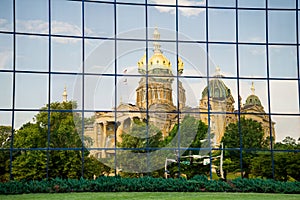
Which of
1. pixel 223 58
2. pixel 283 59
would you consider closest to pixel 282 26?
pixel 283 59

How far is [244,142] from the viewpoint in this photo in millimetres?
29453

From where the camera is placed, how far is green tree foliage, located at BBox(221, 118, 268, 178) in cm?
2842

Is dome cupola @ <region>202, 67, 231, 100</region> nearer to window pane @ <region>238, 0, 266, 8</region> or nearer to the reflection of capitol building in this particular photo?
the reflection of capitol building

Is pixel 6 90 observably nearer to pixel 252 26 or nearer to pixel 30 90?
pixel 30 90

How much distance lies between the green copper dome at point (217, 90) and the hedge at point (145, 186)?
5520mm

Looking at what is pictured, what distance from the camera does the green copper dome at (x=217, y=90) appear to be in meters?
28.7

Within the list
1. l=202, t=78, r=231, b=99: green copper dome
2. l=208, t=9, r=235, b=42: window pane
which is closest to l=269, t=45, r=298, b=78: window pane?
l=208, t=9, r=235, b=42: window pane

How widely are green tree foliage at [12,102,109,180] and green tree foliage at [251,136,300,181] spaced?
7872 mm

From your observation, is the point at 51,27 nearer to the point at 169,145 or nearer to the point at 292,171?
the point at 169,145

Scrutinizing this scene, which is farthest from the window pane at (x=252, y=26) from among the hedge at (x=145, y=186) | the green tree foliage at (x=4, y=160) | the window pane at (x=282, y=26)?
the green tree foliage at (x=4, y=160)

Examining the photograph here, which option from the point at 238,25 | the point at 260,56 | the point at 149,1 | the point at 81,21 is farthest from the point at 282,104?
the point at 81,21

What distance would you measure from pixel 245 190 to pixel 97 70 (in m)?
9.05

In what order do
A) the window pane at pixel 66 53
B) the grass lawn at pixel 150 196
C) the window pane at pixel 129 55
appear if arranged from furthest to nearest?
the window pane at pixel 129 55
the window pane at pixel 66 53
the grass lawn at pixel 150 196

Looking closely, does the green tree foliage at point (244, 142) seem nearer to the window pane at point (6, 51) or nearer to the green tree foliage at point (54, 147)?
the green tree foliage at point (54, 147)
